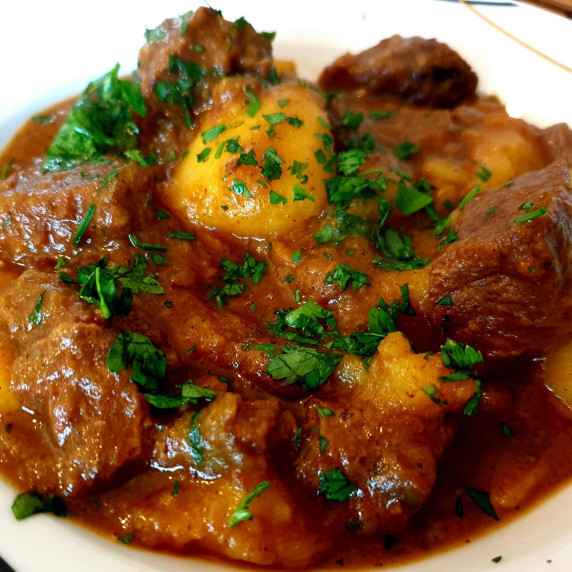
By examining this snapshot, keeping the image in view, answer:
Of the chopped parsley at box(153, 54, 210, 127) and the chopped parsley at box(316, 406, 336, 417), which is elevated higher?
the chopped parsley at box(153, 54, 210, 127)

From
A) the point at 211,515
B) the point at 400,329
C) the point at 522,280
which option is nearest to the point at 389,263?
the point at 400,329

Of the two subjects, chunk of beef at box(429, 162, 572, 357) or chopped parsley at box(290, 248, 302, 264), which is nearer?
chunk of beef at box(429, 162, 572, 357)

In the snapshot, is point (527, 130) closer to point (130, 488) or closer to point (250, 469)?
point (250, 469)

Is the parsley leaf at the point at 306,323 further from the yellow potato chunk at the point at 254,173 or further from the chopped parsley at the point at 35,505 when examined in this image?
the chopped parsley at the point at 35,505

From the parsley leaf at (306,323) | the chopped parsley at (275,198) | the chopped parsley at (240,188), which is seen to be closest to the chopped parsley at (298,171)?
the chopped parsley at (275,198)

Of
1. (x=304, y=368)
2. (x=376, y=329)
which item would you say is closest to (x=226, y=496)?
(x=304, y=368)

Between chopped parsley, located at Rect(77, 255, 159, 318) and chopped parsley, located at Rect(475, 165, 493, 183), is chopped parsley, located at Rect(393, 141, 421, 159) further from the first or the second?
chopped parsley, located at Rect(77, 255, 159, 318)

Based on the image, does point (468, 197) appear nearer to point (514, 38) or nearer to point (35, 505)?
point (514, 38)

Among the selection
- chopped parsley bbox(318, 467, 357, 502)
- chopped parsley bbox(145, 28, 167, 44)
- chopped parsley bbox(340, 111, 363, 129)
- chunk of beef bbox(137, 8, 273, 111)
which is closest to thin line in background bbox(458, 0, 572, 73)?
chopped parsley bbox(340, 111, 363, 129)
